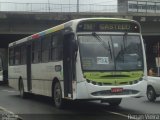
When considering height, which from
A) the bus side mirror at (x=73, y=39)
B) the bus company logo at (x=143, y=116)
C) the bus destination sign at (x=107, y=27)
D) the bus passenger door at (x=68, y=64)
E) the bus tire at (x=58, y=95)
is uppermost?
the bus destination sign at (x=107, y=27)

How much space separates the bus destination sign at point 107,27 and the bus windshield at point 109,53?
9.0 inches

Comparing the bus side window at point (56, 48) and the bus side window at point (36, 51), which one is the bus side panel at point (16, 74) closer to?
the bus side window at point (36, 51)

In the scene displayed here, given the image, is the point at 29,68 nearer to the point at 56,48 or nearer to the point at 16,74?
the point at 16,74

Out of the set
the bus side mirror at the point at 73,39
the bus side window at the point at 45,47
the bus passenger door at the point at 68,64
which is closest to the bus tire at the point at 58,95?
the bus passenger door at the point at 68,64

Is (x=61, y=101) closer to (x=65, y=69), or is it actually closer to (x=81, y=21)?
(x=65, y=69)

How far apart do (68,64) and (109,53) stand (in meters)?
1.47

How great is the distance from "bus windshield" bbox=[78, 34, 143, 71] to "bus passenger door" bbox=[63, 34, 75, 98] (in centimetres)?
45

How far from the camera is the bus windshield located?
47.1ft

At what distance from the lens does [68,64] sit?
1509 cm

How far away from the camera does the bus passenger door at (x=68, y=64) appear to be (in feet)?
47.9

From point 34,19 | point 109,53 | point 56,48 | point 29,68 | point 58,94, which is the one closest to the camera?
point 109,53

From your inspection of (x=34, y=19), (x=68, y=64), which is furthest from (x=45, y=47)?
(x=34, y=19)

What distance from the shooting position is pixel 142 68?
14.8 metres

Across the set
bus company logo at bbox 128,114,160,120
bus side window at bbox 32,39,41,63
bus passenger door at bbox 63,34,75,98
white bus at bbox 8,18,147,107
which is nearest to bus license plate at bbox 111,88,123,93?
white bus at bbox 8,18,147,107
